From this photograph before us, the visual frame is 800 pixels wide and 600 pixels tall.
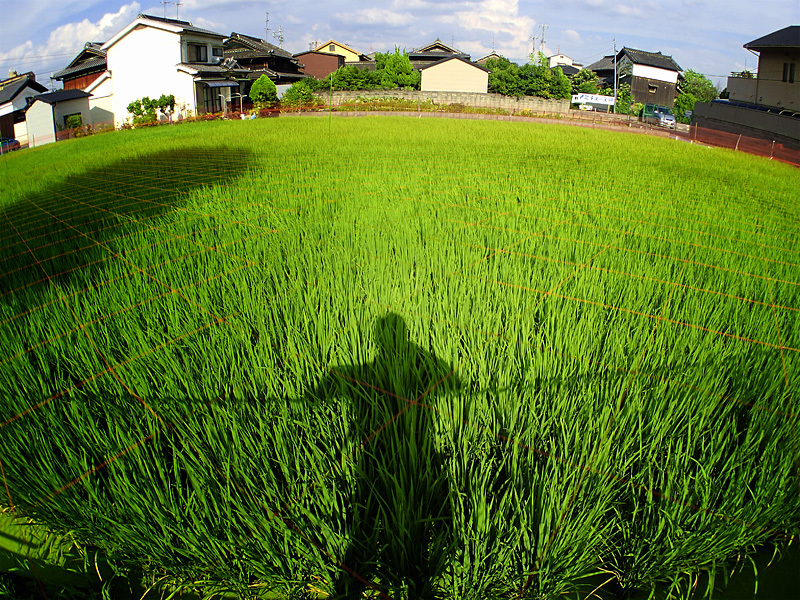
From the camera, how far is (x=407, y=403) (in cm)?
144

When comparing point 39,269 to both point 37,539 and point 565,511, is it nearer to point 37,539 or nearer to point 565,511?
point 37,539

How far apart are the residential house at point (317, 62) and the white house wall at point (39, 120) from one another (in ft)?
55.4

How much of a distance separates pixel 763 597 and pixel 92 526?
59.4 inches

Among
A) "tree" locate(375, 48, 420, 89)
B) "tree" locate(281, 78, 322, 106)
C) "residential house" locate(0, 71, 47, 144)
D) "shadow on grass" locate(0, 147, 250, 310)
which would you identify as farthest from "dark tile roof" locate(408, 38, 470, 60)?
"shadow on grass" locate(0, 147, 250, 310)

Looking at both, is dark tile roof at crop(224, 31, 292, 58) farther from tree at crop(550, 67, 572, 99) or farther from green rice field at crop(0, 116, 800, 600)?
green rice field at crop(0, 116, 800, 600)

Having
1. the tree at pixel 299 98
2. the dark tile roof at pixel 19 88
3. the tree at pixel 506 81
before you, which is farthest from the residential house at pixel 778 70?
the dark tile roof at pixel 19 88

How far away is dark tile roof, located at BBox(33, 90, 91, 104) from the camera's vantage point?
18406 mm

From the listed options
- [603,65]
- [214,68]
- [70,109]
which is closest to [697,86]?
[603,65]

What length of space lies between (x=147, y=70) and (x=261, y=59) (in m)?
6.73

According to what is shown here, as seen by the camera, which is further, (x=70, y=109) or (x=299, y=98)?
(x=70, y=109)

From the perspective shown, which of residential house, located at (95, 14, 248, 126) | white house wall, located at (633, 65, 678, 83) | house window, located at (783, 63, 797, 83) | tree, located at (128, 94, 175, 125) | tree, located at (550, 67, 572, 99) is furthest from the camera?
white house wall, located at (633, 65, 678, 83)

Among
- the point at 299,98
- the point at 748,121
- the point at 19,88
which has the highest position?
the point at 19,88

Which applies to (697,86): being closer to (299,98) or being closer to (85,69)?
(299,98)

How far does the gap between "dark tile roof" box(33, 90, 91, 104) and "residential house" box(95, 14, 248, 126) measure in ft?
3.18
